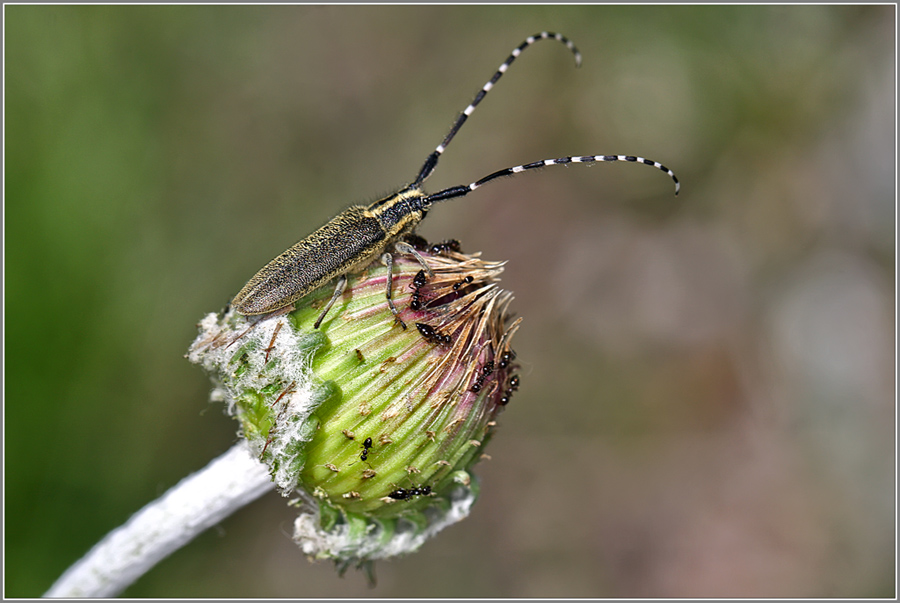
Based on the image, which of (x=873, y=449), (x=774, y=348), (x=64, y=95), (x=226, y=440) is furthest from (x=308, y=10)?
(x=873, y=449)

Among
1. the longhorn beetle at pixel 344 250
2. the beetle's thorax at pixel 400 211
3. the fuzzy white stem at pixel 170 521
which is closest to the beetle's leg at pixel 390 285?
the longhorn beetle at pixel 344 250

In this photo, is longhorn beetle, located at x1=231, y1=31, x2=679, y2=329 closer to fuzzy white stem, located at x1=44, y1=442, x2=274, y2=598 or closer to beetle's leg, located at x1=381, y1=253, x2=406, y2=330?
beetle's leg, located at x1=381, y1=253, x2=406, y2=330

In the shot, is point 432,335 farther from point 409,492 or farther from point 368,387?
point 409,492

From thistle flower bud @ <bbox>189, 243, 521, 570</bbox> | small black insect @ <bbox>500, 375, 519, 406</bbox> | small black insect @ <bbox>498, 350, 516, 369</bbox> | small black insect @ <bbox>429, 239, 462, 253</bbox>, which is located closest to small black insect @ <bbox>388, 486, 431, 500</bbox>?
thistle flower bud @ <bbox>189, 243, 521, 570</bbox>

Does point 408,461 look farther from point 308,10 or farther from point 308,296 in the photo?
point 308,10

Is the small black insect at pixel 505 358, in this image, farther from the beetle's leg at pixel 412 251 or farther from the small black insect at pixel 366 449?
the small black insect at pixel 366 449

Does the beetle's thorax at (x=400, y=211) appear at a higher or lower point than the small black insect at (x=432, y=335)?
higher

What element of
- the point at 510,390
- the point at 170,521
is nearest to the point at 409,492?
the point at 510,390

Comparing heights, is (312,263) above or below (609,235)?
below
